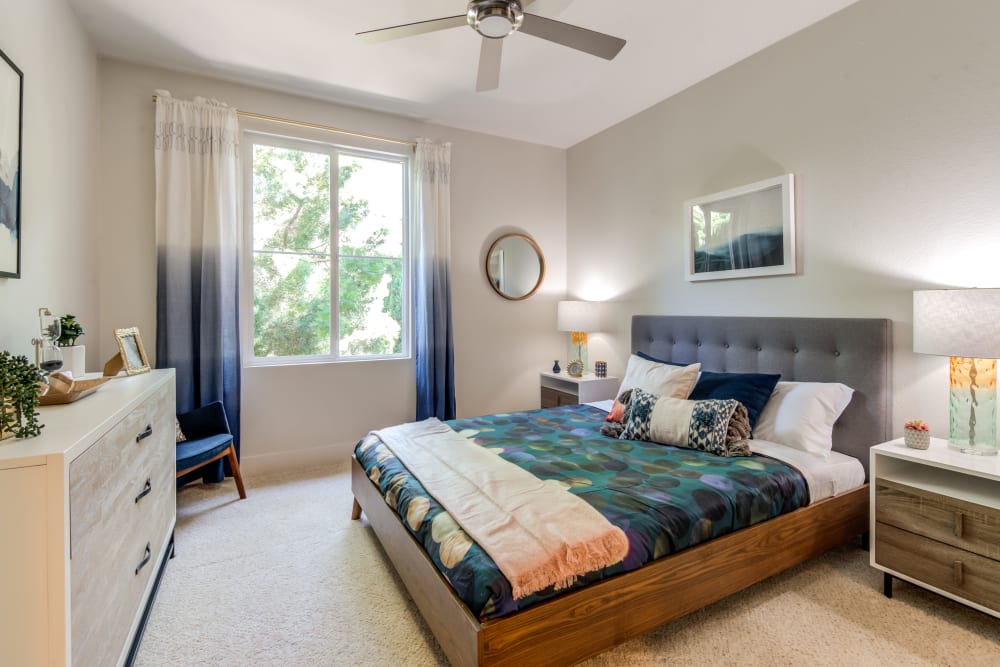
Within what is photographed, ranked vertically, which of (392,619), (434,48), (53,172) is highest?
(434,48)

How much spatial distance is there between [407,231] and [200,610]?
288 centimetres

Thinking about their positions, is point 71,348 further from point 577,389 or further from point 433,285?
point 577,389

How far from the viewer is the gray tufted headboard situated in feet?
7.39

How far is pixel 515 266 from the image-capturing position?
432cm

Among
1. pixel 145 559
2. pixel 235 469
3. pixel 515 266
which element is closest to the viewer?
pixel 145 559

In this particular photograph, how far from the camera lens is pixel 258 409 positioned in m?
3.34

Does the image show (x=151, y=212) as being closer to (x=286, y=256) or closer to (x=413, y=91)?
(x=286, y=256)

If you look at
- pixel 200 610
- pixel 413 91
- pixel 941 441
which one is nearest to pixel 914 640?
pixel 941 441

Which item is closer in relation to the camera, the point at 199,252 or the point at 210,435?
the point at 210,435

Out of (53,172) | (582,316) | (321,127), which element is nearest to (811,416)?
(582,316)

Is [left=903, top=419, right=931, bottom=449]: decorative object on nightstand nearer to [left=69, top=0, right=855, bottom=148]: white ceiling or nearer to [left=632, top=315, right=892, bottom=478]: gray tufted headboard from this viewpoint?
[left=632, top=315, right=892, bottom=478]: gray tufted headboard

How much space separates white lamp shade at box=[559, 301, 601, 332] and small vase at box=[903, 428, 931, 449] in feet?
7.60

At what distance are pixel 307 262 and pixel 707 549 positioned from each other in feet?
10.6

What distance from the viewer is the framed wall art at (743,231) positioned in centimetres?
267
